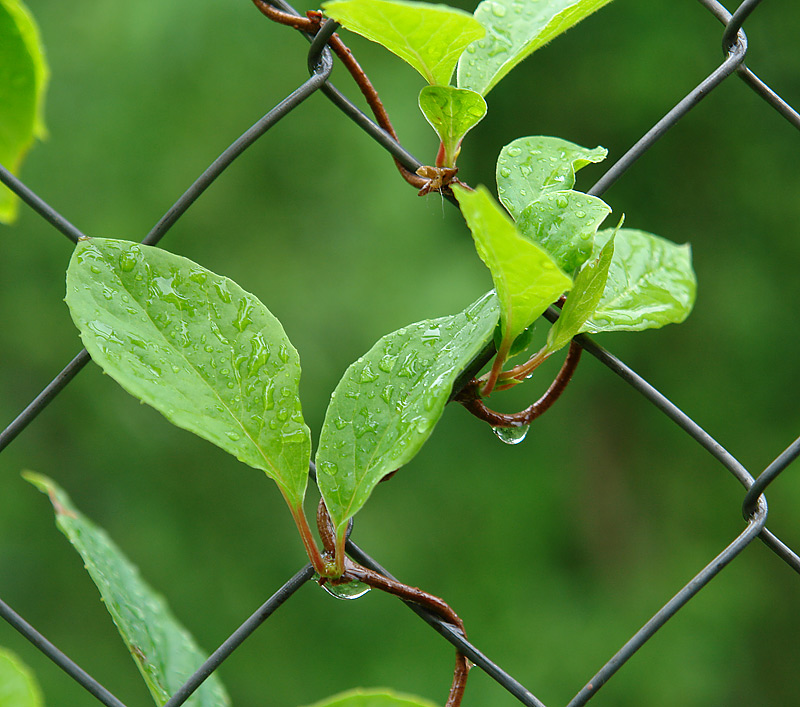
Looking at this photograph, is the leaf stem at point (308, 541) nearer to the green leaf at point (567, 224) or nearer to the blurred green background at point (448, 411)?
the green leaf at point (567, 224)

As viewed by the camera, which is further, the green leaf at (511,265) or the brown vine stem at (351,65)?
the brown vine stem at (351,65)

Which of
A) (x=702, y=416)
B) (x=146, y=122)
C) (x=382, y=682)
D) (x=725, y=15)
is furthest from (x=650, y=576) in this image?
(x=725, y=15)

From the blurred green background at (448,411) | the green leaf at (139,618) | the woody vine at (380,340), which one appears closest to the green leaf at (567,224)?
the woody vine at (380,340)

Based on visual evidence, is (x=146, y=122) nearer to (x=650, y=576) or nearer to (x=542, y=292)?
(x=542, y=292)

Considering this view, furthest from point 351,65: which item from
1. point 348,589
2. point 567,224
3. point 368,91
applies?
point 348,589

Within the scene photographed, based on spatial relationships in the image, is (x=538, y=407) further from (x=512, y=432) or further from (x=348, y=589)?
A: (x=348, y=589)

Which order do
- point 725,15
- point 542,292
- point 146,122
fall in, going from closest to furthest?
point 542,292
point 725,15
point 146,122

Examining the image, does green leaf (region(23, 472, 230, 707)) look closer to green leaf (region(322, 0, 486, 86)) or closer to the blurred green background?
green leaf (region(322, 0, 486, 86))
